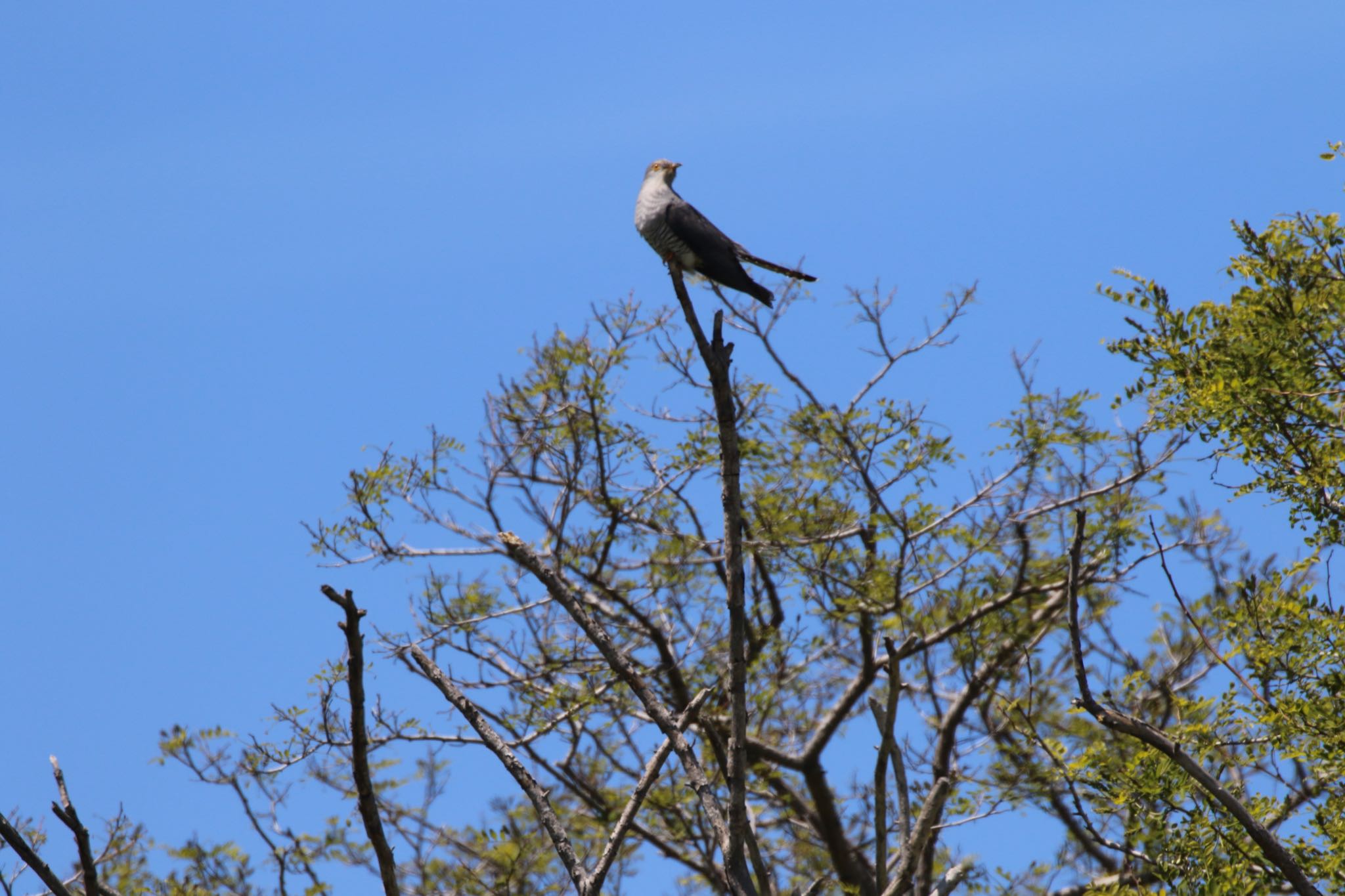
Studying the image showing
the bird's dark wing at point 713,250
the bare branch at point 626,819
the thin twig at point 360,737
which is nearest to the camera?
the thin twig at point 360,737

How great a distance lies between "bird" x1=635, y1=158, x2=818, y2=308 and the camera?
7492mm

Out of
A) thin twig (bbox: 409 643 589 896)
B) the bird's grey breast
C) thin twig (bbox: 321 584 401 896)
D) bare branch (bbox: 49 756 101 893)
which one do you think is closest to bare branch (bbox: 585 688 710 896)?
thin twig (bbox: 409 643 589 896)

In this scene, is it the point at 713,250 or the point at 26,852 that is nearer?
the point at 26,852

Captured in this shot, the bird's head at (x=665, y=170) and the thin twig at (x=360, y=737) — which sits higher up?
the bird's head at (x=665, y=170)

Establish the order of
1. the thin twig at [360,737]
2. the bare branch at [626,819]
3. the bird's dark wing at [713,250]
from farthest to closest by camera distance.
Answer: the bird's dark wing at [713,250]
the bare branch at [626,819]
the thin twig at [360,737]

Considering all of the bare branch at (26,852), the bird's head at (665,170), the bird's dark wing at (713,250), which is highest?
the bird's head at (665,170)

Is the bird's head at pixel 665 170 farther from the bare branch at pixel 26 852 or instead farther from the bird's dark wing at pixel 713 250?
the bare branch at pixel 26 852

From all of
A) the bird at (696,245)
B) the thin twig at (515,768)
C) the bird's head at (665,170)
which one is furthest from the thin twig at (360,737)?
the bird's head at (665,170)

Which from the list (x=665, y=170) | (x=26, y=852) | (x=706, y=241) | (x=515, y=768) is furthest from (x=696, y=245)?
(x=26, y=852)

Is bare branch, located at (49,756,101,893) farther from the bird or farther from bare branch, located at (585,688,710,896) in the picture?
the bird

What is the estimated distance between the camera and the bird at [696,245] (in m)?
7.49

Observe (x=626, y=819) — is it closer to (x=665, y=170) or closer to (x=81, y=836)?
(x=81, y=836)

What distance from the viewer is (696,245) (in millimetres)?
7516

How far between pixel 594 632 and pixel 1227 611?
9.39 feet
